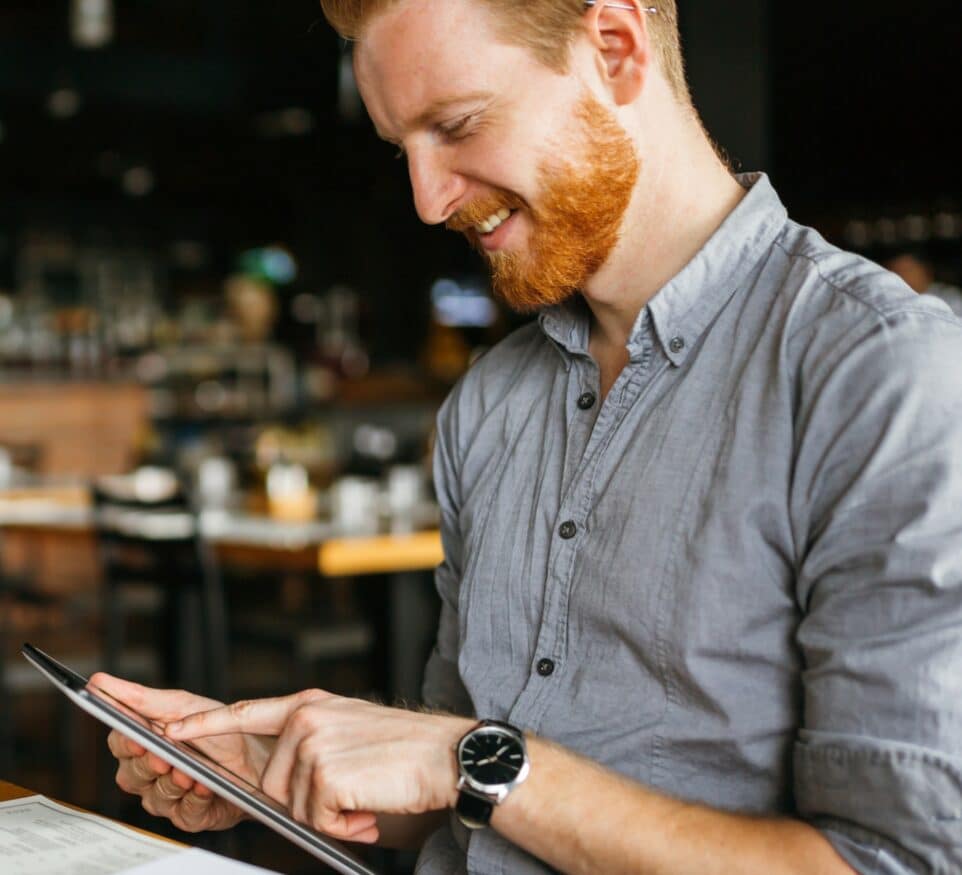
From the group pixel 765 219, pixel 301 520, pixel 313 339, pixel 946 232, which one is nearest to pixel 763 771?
pixel 765 219

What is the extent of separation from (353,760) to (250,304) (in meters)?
12.4

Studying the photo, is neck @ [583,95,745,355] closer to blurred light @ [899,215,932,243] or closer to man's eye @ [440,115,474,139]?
man's eye @ [440,115,474,139]

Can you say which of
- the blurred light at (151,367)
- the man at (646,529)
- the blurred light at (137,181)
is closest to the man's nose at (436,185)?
the man at (646,529)

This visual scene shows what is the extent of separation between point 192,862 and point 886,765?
55 cm

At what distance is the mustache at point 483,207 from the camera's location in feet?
4.26

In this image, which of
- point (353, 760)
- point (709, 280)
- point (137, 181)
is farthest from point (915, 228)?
point (353, 760)

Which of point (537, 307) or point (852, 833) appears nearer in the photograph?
point (852, 833)

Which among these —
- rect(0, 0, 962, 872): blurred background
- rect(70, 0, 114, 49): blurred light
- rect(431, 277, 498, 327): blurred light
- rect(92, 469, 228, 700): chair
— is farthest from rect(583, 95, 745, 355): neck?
rect(431, 277, 498, 327): blurred light

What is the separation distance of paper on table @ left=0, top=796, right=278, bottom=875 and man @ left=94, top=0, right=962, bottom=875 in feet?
0.30

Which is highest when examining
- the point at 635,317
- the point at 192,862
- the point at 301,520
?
the point at 635,317

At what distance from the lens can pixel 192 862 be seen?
1039 millimetres

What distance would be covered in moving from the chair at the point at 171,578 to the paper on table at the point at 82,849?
255cm

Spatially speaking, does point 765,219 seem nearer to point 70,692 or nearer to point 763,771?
point 763,771

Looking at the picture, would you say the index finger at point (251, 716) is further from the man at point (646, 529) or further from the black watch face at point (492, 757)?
the black watch face at point (492, 757)
